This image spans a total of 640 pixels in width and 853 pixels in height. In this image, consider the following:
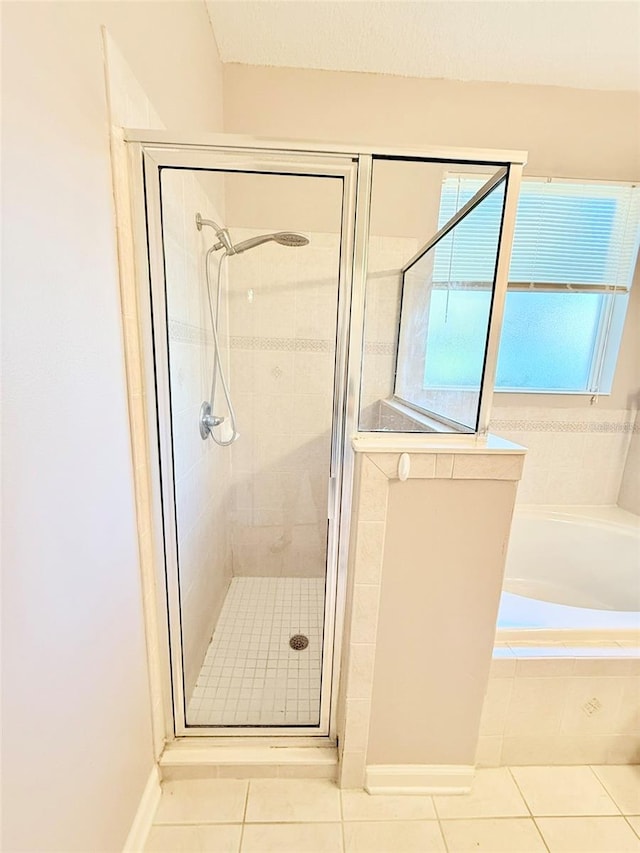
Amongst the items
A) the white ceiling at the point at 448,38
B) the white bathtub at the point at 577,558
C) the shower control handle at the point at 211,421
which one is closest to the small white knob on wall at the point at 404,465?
the shower control handle at the point at 211,421

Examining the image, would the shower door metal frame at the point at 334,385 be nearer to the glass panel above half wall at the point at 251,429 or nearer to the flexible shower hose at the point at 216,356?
the glass panel above half wall at the point at 251,429

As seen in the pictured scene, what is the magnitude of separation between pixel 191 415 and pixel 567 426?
193 cm

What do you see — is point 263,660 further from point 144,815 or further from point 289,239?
point 289,239

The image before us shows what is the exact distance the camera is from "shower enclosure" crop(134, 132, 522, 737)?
0.99 m

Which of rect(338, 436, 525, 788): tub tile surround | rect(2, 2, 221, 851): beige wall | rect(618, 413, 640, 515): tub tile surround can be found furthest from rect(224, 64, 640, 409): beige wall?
rect(338, 436, 525, 788): tub tile surround

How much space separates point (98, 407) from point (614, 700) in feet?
5.63

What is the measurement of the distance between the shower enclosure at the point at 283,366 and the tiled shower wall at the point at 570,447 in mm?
847

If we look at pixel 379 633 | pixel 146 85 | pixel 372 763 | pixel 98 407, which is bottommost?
pixel 372 763

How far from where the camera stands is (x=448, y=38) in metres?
1.49

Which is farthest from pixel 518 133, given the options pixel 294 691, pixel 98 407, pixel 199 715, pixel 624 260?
pixel 199 715

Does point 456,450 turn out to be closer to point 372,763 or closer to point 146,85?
point 372,763

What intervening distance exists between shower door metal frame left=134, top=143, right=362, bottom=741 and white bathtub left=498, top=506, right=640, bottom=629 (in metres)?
1.16

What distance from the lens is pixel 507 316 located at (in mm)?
1980

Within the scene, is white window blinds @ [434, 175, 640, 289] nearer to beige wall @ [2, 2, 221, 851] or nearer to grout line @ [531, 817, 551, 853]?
beige wall @ [2, 2, 221, 851]
